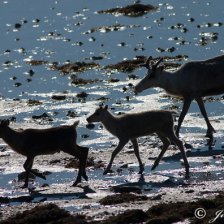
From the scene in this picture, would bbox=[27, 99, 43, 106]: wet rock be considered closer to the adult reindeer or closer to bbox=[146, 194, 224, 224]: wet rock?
the adult reindeer

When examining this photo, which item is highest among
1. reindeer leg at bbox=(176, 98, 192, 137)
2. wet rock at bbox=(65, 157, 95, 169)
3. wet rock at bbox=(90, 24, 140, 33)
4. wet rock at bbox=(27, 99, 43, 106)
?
wet rock at bbox=(65, 157, 95, 169)

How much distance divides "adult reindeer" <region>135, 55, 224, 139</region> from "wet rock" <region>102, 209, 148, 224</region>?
28.4ft

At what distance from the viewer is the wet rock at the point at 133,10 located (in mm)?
41000

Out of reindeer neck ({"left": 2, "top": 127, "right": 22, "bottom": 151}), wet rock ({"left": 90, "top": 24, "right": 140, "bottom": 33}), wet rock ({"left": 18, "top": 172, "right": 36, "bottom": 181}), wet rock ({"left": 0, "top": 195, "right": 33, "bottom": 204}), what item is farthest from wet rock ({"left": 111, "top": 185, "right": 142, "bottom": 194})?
wet rock ({"left": 90, "top": 24, "right": 140, "bottom": 33})

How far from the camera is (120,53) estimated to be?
1345 inches

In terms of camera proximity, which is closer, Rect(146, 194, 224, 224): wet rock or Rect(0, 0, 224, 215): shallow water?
Rect(146, 194, 224, 224): wet rock

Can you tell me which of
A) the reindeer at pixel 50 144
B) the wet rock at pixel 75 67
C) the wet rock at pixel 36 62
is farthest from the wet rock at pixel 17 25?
the reindeer at pixel 50 144

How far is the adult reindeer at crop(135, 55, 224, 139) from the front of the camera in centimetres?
2381

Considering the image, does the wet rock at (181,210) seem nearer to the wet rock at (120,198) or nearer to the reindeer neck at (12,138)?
the wet rock at (120,198)

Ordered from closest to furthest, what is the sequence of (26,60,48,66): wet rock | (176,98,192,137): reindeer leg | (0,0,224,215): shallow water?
(0,0,224,215): shallow water
(176,98,192,137): reindeer leg
(26,60,48,66): wet rock

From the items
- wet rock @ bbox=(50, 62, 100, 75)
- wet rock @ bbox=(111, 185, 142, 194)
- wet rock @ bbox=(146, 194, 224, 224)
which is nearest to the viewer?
wet rock @ bbox=(146, 194, 224, 224)

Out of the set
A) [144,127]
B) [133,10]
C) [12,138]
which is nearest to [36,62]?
[133,10]

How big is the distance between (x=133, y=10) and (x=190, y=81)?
17.8m

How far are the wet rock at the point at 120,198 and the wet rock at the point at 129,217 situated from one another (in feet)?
4.22
